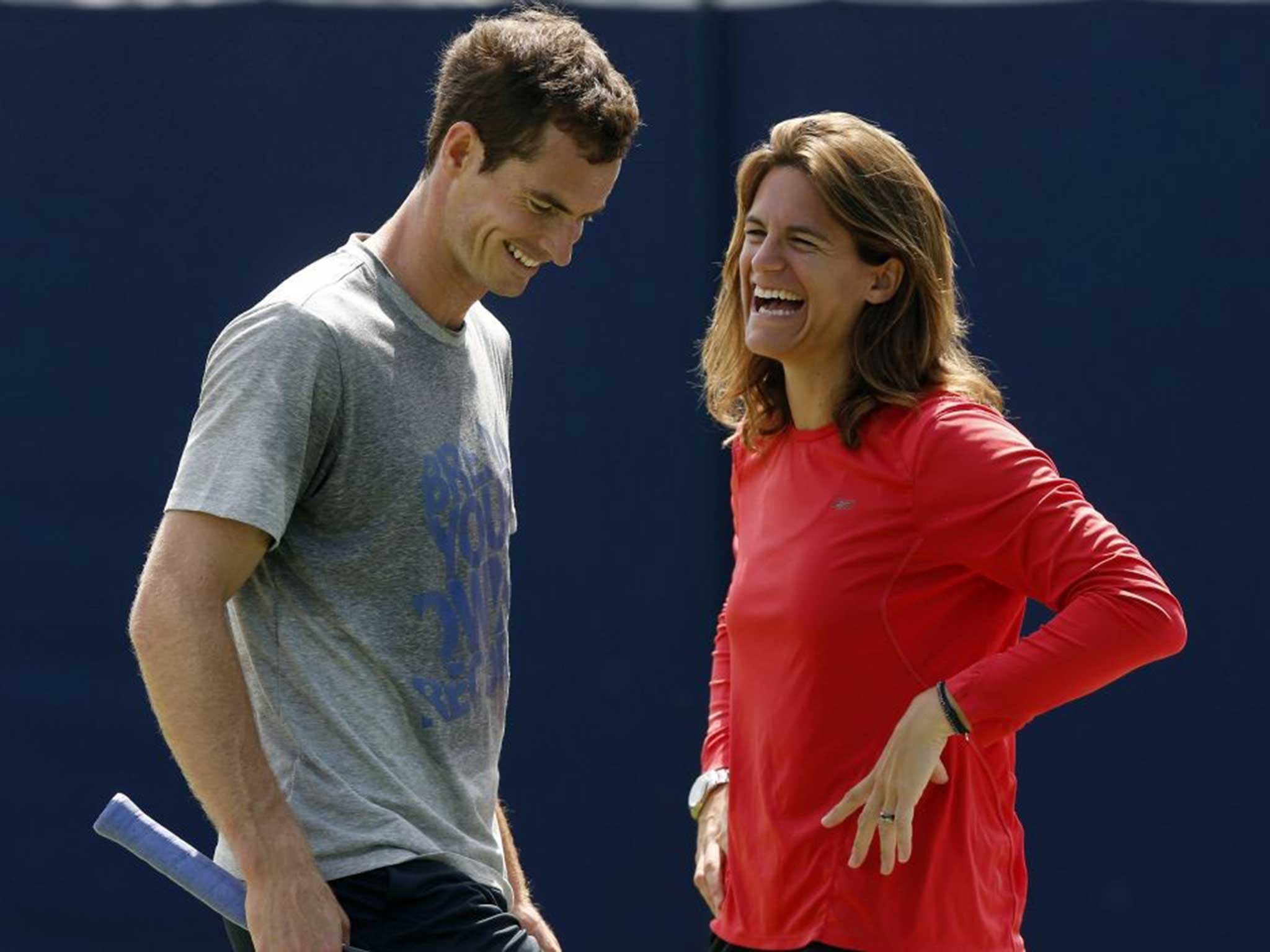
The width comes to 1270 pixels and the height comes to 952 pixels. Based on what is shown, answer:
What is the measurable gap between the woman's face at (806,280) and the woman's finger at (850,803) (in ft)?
1.80

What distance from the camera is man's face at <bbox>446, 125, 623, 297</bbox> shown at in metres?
2.20

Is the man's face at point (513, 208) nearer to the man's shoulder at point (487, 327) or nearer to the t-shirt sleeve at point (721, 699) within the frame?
the man's shoulder at point (487, 327)

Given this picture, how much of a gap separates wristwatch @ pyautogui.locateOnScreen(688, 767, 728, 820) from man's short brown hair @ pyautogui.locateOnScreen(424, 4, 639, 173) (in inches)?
32.9

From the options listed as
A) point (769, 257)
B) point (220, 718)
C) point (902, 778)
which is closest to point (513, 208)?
point (769, 257)

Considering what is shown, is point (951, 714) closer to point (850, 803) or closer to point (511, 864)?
point (850, 803)

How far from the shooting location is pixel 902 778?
7.15 feet

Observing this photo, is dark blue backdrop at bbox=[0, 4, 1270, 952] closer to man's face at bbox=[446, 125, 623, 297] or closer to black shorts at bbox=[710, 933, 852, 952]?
black shorts at bbox=[710, 933, 852, 952]

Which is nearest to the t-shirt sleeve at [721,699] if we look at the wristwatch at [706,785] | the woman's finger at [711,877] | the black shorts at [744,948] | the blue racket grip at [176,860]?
the wristwatch at [706,785]

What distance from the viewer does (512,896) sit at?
93.0 inches

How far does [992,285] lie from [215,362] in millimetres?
1994

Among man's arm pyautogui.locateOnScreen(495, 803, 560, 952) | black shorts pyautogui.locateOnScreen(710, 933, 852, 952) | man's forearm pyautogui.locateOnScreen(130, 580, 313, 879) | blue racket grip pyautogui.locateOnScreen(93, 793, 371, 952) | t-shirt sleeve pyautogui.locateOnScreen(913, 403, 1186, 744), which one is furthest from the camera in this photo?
man's arm pyautogui.locateOnScreen(495, 803, 560, 952)

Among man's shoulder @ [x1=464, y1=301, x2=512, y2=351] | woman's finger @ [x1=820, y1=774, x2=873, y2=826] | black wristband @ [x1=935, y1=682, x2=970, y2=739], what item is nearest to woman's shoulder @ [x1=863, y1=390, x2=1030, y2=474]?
black wristband @ [x1=935, y1=682, x2=970, y2=739]

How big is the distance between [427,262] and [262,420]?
364 mm

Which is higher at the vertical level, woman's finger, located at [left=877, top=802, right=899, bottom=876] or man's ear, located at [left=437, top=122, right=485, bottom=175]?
man's ear, located at [left=437, top=122, right=485, bottom=175]
